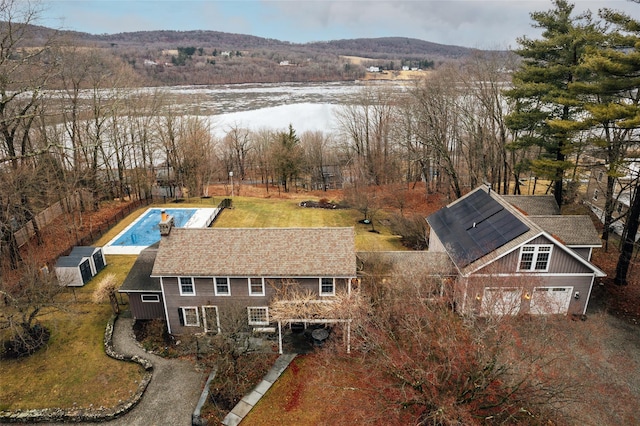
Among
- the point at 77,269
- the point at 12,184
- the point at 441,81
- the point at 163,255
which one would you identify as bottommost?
the point at 77,269

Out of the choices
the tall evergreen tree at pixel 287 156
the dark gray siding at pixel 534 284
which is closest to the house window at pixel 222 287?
the dark gray siding at pixel 534 284

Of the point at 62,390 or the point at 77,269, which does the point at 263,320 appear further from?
the point at 77,269

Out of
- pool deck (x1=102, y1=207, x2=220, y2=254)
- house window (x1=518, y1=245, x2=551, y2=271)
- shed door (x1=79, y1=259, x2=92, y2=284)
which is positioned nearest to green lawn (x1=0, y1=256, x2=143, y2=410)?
shed door (x1=79, y1=259, x2=92, y2=284)

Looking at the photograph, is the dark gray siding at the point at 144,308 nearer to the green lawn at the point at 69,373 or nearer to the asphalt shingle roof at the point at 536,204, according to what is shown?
the green lawn at the point at 69,373

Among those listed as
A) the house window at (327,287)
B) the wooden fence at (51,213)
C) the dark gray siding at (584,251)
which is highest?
the dark gray siding at (584,251)

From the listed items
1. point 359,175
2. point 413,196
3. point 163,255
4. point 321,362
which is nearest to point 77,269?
point 163,255

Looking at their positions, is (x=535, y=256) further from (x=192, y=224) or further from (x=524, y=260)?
(x=192, y=224)

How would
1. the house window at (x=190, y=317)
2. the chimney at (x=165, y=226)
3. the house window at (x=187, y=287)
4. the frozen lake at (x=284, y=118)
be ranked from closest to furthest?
1. the house window at (x=187, y=287)
2. the chimney at (x=165, y=226)
3. the house window at (x=190, y=317)
4. the frozen lake at (x=284, y=118)
